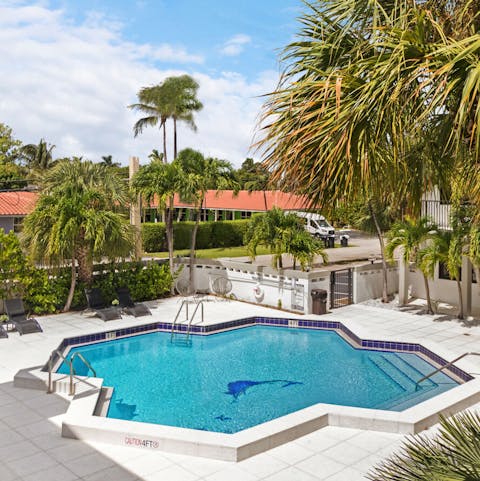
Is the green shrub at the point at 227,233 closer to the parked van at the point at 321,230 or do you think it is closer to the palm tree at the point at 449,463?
the parked van at the point at 321,230

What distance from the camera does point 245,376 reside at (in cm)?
1188

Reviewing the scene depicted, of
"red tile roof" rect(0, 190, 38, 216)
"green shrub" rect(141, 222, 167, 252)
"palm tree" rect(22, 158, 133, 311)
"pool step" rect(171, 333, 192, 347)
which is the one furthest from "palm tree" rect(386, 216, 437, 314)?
"red tile roof" rect(0, 190, 38, 216)

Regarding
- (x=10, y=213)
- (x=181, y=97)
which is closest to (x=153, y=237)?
(x=10, y=213)

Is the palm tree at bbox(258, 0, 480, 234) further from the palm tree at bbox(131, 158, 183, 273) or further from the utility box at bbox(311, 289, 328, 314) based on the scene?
the palm tree at bbox(131, 158, 183, 273)

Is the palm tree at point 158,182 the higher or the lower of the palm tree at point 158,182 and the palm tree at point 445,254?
the higher

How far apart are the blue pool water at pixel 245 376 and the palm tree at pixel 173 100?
1131 inches

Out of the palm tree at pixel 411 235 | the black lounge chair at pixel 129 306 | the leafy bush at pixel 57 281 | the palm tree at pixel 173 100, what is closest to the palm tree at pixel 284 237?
the palm tree at pixel 411 235

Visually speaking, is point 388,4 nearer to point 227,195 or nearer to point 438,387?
point 438,387

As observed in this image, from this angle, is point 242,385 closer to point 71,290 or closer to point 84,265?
point 71,290

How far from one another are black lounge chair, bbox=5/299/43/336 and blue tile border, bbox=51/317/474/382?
4.15ft

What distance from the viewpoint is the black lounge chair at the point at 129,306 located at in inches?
635

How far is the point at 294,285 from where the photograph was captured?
16766 millimetres

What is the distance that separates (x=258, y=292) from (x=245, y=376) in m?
6.20

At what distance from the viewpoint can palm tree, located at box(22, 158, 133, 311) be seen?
1532 centimetres
